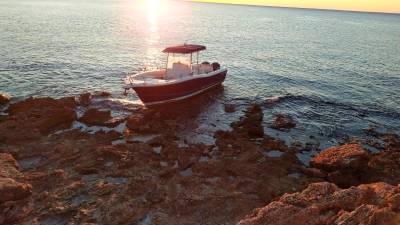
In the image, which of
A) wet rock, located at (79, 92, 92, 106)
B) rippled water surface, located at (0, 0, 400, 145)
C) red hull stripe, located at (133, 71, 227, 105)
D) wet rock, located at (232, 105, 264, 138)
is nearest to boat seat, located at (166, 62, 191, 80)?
red hull stripe, located at (133, 71, 227, 105)

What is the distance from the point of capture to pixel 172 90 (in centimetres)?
2705

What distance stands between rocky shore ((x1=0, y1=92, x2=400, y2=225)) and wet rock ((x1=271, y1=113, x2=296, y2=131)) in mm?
158

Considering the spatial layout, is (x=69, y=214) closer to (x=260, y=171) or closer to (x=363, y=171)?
(x=260, y=171)

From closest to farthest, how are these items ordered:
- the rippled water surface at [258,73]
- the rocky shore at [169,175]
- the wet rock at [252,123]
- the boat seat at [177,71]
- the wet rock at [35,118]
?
the rocky shore at [169,175] < the wet rock at [35,118] < the wet rock at [252,123] < the rippled water surface at [258,73] < the boat seat at [177,71]

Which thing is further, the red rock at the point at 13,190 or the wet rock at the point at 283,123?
the wet rock at the point at 283,123

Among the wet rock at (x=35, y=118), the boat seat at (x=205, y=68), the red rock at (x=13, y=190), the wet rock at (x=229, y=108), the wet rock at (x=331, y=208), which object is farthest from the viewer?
the boat seat at (x=205, y=68)

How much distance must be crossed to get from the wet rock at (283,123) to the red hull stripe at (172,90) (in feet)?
24.6

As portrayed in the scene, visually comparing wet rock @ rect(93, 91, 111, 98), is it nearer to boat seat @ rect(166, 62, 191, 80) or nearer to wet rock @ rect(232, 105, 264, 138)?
boat seat @ rect(166, 62, 191, 80)

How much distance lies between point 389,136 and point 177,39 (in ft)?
173

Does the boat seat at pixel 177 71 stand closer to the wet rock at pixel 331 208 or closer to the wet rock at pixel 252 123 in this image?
the wet rock at pixel 252 123

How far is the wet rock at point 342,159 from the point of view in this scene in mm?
17250

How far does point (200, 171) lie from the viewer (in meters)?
16.8

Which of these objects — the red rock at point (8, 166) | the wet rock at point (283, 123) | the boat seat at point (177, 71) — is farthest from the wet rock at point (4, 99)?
the wet rock at point (283, 123)

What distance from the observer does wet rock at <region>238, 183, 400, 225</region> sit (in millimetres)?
9953
